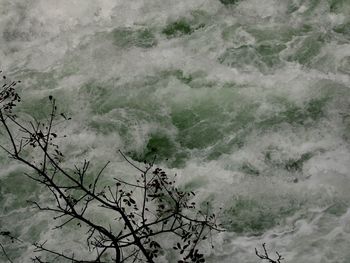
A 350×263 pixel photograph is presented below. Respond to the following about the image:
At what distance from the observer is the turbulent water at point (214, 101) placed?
5.45 m

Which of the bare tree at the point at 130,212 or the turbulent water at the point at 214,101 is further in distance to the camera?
the turbulent water at the point at 214,101

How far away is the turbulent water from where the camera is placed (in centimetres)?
545

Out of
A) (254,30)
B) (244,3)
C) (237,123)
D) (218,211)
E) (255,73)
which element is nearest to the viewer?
(218,211)

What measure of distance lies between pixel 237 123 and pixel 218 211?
1369mm

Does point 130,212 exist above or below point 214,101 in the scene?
below

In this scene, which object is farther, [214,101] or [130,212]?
[214,101]

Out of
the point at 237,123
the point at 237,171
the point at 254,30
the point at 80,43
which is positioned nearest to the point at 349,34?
the point at 254,30

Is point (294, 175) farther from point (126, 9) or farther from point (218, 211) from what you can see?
point (126, 9)

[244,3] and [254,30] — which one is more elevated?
[244,3]

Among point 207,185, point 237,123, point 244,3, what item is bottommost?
point 207,185

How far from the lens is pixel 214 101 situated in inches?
262

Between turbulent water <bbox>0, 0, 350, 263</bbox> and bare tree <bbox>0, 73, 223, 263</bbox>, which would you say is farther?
turbulent water <bbox>0, 0, 350, 263</bbox>

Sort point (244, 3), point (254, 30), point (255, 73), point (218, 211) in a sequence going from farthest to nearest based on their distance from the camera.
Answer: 1. point (244, 3)
2. point (254, 30)
3. point (255, 73)
4. point (218, 211)

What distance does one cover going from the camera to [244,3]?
805 cm
